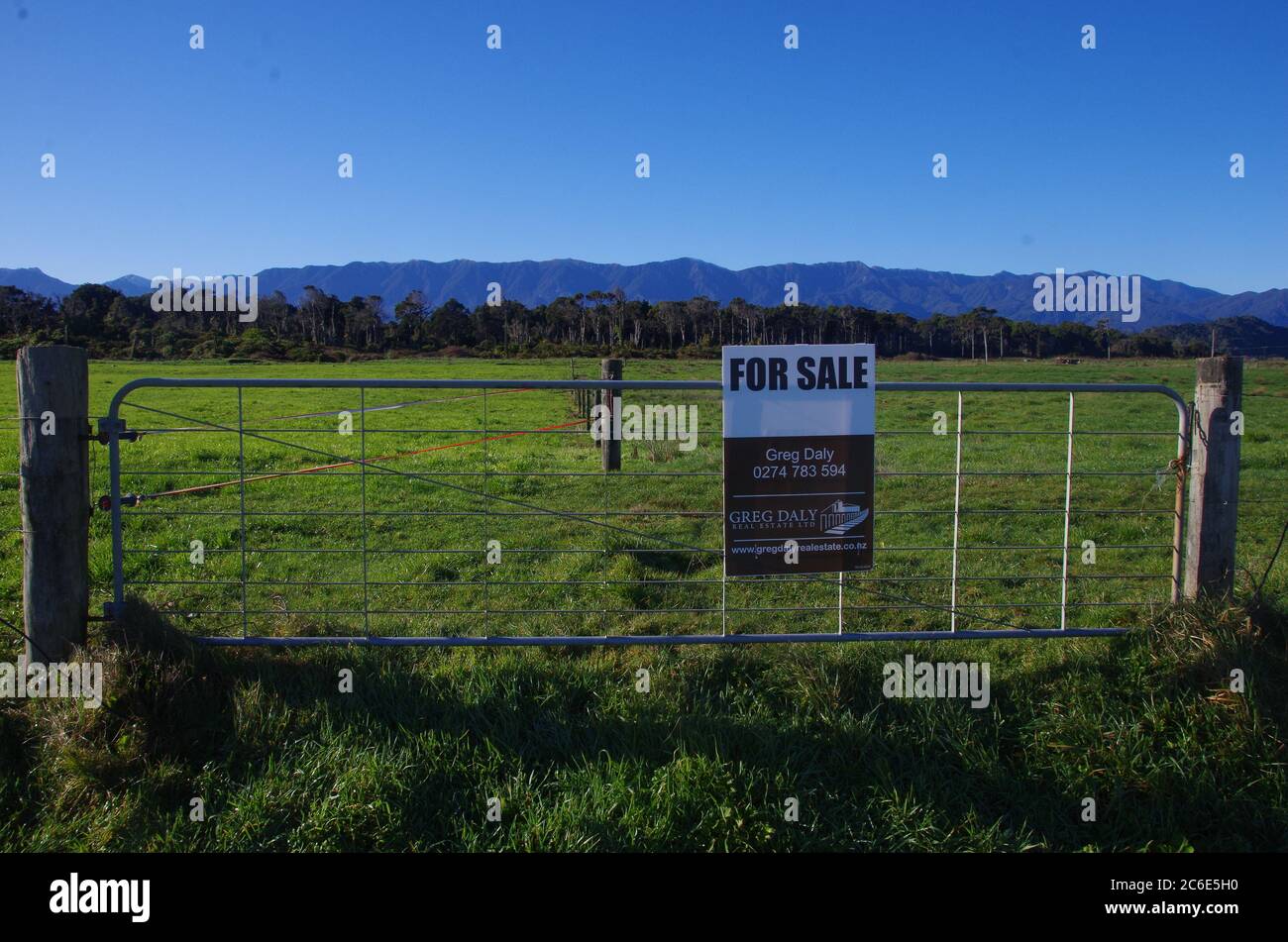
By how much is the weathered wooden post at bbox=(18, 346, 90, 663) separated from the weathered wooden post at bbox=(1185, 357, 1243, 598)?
6156mm

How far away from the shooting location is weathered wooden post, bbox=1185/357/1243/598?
482 cm

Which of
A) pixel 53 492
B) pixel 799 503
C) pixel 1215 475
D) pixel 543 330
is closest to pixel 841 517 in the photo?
pixel 799 503

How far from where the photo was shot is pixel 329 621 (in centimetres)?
555

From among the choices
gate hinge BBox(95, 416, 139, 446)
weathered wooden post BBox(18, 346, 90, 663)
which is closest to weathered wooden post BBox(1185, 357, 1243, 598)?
gate hinge BBox(95, 416, 139, 446)

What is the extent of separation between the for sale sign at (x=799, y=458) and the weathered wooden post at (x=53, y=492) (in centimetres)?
347

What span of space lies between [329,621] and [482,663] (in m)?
1.43

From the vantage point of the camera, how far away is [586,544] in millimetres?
7598

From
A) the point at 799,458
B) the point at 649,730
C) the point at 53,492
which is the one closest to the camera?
the point at 649,730

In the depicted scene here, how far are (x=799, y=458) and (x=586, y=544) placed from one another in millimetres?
3191

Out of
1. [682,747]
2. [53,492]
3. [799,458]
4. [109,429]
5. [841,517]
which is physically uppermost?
[109,429]

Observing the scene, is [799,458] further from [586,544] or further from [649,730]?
Answer: [586,544]

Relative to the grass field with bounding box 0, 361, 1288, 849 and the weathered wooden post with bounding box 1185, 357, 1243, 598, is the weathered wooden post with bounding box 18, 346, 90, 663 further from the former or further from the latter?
Answer: the weathered wooden post with bounding box 1185, 357, 1243, 598

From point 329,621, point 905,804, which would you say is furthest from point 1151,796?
point 329,621
